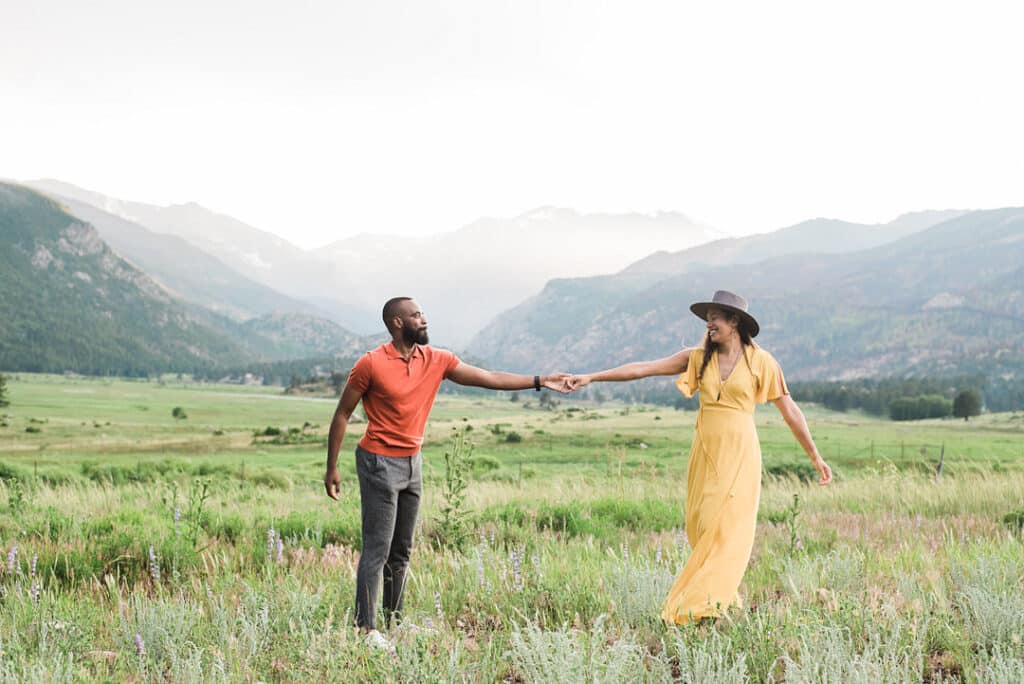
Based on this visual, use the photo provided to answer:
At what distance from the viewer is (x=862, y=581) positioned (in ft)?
21.4

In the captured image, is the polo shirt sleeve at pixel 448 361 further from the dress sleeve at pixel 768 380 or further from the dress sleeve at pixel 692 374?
the dress sleeve at pixel 768 380

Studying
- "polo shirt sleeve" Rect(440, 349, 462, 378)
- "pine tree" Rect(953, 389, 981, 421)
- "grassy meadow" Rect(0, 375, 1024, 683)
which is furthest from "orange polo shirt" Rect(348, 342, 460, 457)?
"pine tree" Rect(953, 389, 981, 421)

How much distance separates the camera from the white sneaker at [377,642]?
4.71m

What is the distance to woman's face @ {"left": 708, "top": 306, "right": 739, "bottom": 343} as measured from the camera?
6043 mm

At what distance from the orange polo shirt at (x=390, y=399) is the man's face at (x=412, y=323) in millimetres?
147

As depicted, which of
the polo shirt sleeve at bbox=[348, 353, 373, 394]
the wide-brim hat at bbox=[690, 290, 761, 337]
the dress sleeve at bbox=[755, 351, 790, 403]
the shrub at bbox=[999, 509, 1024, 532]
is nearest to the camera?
the polo shirt sleeve at bbox=[348, 353, 373, 394]

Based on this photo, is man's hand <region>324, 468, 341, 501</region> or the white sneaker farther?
man's hand <region>324, 468, 341, 501</region>

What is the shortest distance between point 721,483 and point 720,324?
134cm

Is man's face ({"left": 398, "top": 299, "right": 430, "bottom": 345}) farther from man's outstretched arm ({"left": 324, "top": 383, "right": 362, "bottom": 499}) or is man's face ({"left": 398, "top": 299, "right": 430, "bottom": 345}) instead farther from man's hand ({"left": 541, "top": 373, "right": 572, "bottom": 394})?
man's hand ({"left": 541, "top": 373, "right": 572, "bottom": 394})

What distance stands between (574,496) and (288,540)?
5612 millimetres

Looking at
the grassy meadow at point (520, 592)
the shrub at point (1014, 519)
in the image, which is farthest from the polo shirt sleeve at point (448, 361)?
the shrub at point (1014, 519)

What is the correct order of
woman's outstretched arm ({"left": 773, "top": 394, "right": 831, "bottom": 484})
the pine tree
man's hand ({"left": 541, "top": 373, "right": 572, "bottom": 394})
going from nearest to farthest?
woman's outstretched arm ({"left": 773, "top": 394, "right": 831, "bottom": 484}), man's hand ({"left": 541, "top": 373, "right": 572, "bottom": 394}), the pine tree

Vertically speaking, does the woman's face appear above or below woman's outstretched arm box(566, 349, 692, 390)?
above

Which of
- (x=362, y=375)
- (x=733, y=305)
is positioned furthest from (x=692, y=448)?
(x=362, y=375)
